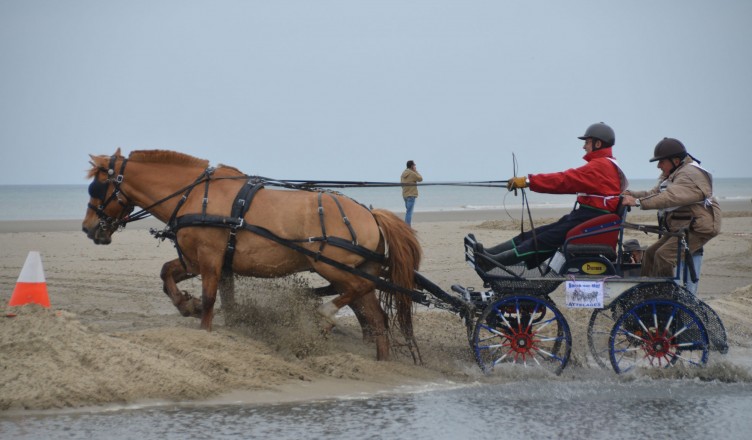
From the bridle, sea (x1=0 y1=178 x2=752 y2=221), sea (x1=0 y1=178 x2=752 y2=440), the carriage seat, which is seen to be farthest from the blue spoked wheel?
sea (x1=0 y1=178 x2=752 y2=221)

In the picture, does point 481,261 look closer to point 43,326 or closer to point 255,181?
point 255,181

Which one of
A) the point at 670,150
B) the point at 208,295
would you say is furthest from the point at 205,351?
the point at 670,150

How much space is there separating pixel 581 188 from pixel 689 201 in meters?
0.98

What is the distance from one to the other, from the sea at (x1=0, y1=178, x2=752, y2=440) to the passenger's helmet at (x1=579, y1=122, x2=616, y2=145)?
2.14 metres

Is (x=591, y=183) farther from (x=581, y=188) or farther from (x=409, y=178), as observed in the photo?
(x=409, y=178)

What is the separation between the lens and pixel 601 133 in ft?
26.2

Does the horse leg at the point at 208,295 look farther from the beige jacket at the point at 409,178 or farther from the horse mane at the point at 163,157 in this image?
the beige jacket at the point at 409,178

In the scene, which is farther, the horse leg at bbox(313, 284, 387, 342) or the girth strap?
the horse leg at bbox(313, 284, 387, 342)

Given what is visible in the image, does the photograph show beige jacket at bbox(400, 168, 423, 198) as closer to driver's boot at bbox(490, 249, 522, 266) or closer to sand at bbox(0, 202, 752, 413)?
sand at bbox(0, 202, 752, 413)

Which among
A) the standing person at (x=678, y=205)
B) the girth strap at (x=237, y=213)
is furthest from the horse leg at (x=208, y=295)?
the standing person at (x=678, y=205)

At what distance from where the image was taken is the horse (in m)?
8.22

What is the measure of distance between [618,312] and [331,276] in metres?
2.60

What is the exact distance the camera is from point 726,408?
6887mm

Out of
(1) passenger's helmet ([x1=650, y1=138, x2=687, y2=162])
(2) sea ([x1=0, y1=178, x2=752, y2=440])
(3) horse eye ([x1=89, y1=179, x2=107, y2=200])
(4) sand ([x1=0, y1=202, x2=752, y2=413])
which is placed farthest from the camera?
(3) horse eye ([x1=89, y1=179, x2=107, y2=200])
